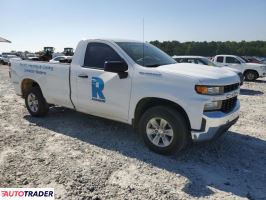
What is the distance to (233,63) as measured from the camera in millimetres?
18047

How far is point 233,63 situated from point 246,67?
0.79 m

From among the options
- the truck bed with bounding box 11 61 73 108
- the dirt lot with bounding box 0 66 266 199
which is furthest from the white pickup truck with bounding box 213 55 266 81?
the truck bed with bounding box 11 61 73 108

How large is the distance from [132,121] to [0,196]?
236 cm

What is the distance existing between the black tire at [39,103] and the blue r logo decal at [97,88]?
6.48ft

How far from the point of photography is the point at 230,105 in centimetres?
486

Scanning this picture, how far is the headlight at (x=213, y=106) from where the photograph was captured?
4.31m

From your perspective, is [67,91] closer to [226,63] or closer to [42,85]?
[42,85]

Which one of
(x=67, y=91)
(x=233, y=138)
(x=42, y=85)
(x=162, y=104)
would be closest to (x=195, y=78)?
(x=162, y=104)

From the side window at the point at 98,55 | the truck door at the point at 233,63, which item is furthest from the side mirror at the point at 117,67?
the truck door at the point at 233,63

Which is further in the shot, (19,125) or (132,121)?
(19,125)

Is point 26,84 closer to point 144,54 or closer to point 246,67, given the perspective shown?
point 144,54

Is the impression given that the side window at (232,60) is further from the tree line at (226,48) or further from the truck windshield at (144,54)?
the tree line at (226,48)

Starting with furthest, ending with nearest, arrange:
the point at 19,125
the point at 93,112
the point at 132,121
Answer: the point at 19,125 → the point at 93,112 → the point at 132,121

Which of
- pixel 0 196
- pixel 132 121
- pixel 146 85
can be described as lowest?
pixel 0 196
